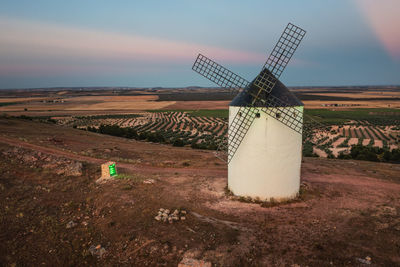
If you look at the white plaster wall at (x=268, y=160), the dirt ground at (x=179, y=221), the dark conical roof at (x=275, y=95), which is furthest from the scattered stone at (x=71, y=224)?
the dark conical roof at (x=275, y=95)

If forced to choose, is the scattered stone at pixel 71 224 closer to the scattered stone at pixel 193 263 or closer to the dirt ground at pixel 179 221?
the dirt ground at pixel 179 221

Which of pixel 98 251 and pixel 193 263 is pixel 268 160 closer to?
pixel 193 263

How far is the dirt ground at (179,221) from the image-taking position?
9148 millimetres

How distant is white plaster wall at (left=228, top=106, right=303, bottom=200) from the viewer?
12727 millimetres

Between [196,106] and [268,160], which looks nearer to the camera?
[268,160]

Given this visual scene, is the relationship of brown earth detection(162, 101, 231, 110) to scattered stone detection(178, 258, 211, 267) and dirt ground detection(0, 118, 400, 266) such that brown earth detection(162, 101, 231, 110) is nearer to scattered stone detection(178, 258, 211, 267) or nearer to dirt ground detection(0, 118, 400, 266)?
dirt ground detection(0, 118, 400, 266)

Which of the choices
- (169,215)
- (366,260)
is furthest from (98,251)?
(366,260)

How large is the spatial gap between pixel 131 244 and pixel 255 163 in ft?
22.7

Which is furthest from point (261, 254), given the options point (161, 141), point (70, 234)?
point (161, 141)

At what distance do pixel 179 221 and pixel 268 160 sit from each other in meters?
5.30

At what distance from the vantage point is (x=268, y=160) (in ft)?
42.2

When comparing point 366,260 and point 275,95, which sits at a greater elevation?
point 275,95

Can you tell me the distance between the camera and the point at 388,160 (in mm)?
29156

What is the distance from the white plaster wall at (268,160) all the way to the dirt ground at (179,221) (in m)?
0.87
